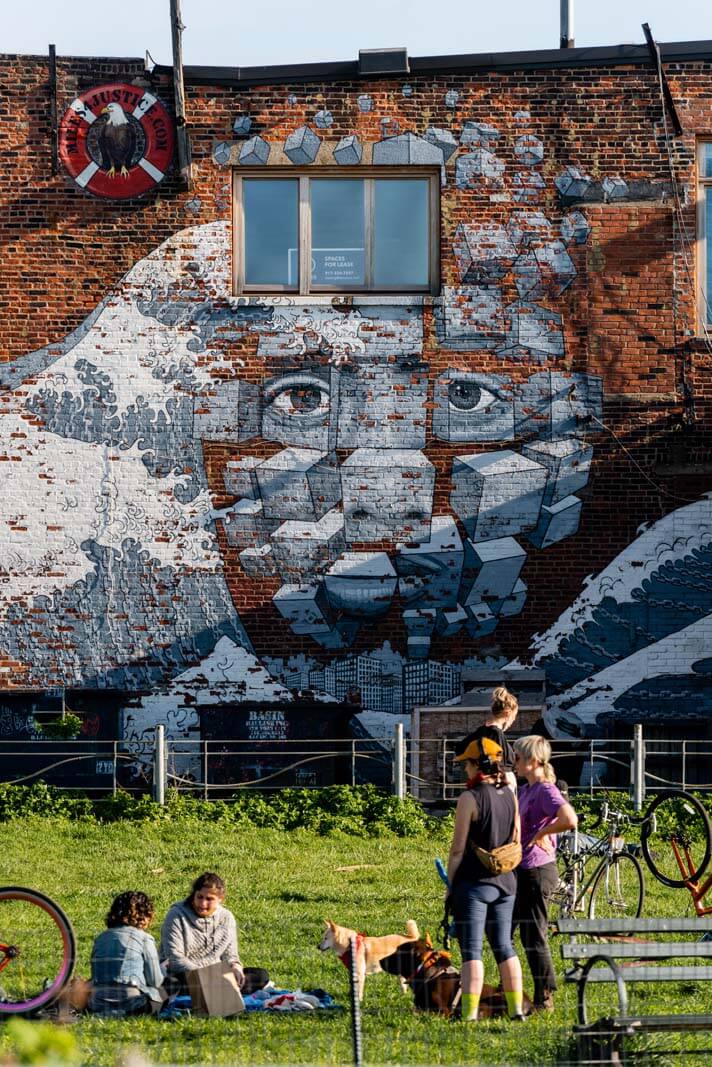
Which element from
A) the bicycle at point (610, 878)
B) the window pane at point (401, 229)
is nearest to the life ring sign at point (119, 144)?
the window pane at point (401, 229)

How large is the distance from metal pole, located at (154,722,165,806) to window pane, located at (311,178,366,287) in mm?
6025

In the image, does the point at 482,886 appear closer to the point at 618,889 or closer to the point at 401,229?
the point at 618,889

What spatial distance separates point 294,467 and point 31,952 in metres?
9.20

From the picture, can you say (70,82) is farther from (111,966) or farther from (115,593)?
(111,966)

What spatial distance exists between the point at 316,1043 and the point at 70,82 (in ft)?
43.8

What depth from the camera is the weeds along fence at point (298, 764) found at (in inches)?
626

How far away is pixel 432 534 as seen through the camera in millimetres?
17516

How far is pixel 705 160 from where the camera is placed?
17906 millimetres

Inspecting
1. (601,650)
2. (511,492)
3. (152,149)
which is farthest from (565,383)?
(152,149)

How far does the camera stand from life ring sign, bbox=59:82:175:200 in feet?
58.0

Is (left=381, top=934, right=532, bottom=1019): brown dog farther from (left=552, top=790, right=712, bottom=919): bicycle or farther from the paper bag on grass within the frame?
(left=552, top=790, right=712, bottom=919): bicycle

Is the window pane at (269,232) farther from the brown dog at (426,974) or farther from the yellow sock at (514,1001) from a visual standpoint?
the yellow sock at (514,1001)

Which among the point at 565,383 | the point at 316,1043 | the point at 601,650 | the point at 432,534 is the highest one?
the point at 565,383

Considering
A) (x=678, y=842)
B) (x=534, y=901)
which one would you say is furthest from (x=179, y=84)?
(x=534, y=901)
